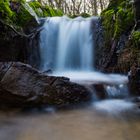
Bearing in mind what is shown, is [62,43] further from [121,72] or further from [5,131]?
[5,131]

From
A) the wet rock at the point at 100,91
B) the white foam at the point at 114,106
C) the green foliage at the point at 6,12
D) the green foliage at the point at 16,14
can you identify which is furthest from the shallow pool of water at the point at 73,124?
the green foliage at the point at 16,14

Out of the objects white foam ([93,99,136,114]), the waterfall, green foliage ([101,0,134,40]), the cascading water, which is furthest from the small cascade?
the waterfall

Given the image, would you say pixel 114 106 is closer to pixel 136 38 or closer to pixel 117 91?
pixel 117 91

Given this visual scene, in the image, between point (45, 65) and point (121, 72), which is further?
point (45, 65)

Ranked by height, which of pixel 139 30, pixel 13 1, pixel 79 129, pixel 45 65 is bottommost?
pixel 45 65

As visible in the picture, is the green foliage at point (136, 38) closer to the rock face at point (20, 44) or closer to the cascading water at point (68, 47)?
the cascading water at point (68, 47)

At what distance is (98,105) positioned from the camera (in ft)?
19.0

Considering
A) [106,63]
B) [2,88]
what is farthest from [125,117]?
[106,63]

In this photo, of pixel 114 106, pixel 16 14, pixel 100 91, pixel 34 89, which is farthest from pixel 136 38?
pixel 16 14

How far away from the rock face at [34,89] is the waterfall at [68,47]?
4.18 meters

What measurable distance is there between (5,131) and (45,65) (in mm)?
6288

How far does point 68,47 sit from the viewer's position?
1055cm

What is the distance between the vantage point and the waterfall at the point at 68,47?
10164mm

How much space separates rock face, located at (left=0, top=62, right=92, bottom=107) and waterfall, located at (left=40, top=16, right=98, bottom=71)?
13.7 ft
